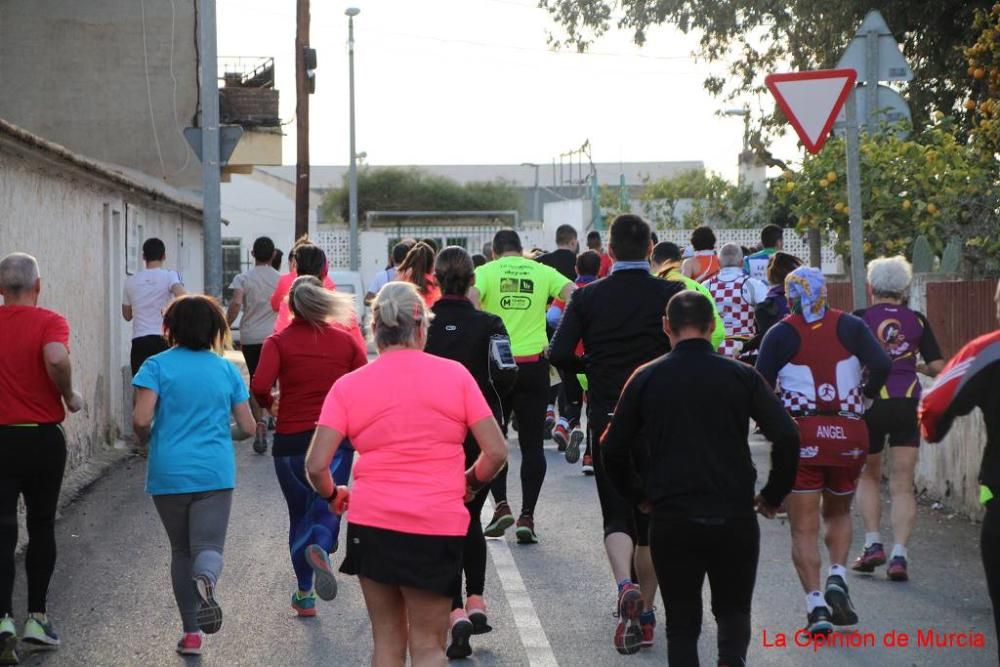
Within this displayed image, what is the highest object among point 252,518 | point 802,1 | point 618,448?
point 802,1

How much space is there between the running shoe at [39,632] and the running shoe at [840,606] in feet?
12.3

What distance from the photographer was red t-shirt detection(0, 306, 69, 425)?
7.12 m

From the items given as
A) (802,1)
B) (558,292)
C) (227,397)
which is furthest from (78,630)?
(802,1)

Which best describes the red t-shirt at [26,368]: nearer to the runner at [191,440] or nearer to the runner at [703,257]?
the runner at [191,440]

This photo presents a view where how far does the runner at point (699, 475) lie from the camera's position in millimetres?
5133

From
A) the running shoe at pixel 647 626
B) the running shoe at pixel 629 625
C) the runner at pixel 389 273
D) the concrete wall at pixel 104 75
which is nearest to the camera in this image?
the running shoe at pixel 629 625

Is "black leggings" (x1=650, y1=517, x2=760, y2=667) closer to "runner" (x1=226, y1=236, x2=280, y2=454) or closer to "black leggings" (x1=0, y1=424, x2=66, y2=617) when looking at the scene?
"black leggings" (x1=0, y1=424, x2=66, y2=617)

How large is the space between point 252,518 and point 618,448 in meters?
5.85

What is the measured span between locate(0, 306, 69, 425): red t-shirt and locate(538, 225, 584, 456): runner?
463 centimetres

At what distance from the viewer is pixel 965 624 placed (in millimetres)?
7277

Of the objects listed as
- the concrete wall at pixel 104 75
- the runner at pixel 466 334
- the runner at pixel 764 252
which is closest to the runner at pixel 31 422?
the runner at pixel 466 334

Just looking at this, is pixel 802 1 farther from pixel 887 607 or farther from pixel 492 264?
pixel 887 607

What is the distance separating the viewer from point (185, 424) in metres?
6.80

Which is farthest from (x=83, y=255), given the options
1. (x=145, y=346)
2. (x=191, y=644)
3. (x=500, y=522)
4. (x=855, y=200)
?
(x=191, y=644)
